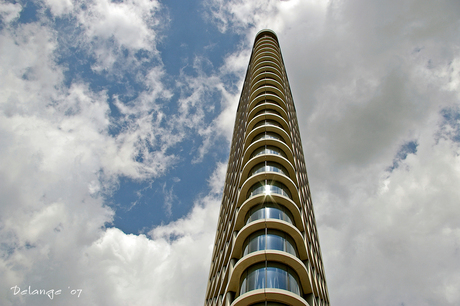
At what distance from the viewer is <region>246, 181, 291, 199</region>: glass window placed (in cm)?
2320

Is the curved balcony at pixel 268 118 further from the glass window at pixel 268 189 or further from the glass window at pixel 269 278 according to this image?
the glass window at pixel 269 278

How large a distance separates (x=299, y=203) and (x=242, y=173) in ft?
19.6

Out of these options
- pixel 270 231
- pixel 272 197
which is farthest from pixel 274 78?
pixel 270 231

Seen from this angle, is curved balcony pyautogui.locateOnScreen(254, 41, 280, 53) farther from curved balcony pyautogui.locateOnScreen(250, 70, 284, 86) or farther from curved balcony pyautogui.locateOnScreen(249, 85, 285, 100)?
curved balcony pyautogui.locateOnScreen(249, 85, 285, 100)

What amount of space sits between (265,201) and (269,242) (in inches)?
167

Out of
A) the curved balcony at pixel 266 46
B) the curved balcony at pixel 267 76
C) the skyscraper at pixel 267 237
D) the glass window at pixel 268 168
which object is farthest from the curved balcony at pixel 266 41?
the glass window at pixel 268 168

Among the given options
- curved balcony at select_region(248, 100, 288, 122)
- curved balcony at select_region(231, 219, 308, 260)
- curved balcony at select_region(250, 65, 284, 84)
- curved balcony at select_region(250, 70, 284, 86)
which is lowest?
curved balcony at select_region(231, 219, 308, 260)

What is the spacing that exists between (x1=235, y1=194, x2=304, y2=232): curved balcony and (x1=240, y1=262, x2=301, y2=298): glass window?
18.3ft

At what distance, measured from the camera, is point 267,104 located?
3566cm

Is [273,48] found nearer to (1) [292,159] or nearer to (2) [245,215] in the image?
(1) [292,159]

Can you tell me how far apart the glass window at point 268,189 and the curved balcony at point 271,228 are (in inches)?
127

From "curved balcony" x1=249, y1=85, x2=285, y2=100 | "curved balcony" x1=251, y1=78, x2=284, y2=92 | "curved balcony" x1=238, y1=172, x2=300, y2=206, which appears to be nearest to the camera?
"curved balcony" x1=238, y1=172, x2=300, y2=206

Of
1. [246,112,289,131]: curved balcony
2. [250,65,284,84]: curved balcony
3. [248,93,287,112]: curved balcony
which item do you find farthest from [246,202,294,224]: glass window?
[250,65,284,84]: curved balcony

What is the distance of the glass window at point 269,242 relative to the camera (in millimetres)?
18469
